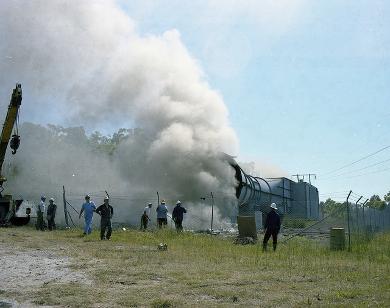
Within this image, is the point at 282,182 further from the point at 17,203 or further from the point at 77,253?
the point at 77,253

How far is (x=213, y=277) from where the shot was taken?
27.0 ft

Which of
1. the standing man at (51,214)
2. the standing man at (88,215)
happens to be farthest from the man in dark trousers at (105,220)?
the standing man at (51,214)

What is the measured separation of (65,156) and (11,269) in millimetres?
22837

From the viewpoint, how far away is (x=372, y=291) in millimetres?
7129

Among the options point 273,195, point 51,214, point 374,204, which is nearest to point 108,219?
point 51,214

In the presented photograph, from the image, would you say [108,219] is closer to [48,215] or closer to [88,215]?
[88,215]

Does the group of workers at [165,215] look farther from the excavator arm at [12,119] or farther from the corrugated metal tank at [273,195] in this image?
the corrugated metal tank at [273,195]

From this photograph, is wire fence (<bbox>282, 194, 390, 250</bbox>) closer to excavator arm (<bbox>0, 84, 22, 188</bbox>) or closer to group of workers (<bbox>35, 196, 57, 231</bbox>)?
group of workers (<bbox>35, 196, 57, 231</bbox>)

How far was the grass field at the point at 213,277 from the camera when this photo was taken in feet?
21.4

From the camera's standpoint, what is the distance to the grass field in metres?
6.53

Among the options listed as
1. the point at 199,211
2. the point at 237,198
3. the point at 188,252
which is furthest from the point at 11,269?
the point at 237,198

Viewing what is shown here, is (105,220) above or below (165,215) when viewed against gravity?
below

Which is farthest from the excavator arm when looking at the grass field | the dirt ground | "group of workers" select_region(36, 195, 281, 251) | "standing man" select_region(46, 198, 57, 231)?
the dirt ground

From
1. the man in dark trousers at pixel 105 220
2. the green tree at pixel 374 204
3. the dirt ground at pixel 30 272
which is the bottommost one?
the dirt ground at pixel 30 272
